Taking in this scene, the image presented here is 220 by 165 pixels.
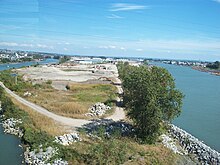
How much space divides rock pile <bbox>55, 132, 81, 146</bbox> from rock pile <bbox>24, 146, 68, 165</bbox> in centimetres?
93

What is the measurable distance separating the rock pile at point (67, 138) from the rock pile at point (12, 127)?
9.39ft

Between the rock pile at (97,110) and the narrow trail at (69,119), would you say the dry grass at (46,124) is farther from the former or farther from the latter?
the rock pile at (97,110)

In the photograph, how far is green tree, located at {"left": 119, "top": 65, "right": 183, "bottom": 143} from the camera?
13644 millimetres

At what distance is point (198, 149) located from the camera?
562 inches

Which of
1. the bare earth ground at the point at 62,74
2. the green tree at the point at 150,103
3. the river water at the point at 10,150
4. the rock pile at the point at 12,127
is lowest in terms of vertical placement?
the bare earth ground at the point at 62,74

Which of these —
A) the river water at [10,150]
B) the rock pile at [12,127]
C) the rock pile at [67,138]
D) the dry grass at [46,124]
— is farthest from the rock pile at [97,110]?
the river water at [10,150]

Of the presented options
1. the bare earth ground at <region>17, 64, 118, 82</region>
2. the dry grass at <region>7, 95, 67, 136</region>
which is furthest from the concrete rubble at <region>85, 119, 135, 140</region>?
the bare earth ground at <region>17, 64, 118, 82</region>

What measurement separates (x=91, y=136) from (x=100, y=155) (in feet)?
9.54

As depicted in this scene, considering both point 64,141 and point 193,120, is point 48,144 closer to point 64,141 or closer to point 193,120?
point 64,141

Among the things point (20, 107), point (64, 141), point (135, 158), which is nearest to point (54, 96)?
point (20, 107)

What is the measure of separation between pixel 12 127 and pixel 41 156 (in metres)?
5.34

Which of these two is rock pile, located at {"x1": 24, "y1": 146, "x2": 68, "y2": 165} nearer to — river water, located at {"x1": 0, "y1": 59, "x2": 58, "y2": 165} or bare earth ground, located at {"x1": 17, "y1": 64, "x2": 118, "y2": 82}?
river water, located at {"x1": 0, "y1": 59, "x2": 58, "y2": 165}

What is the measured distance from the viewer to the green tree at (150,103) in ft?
44.8

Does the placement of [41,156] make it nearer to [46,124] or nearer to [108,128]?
[46,124]
